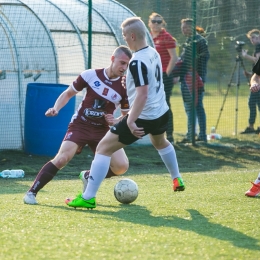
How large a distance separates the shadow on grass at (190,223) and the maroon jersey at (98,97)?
1.04 metres

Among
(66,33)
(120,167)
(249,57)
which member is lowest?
(120,167)

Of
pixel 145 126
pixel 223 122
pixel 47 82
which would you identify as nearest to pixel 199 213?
pixel 145 126

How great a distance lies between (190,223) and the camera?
591 cm

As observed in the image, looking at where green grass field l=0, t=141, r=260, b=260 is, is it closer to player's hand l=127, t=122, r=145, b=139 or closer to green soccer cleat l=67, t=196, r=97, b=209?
green soccer cleat l=67, t=196, r=97, b=209

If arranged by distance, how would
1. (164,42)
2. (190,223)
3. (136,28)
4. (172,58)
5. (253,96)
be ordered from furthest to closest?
(253,96) < (164,42) < (172,58) < (136,28) < (190,223)

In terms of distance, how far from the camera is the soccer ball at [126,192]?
7012 millimetres

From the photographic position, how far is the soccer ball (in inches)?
276

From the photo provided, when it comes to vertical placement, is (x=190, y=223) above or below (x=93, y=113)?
below

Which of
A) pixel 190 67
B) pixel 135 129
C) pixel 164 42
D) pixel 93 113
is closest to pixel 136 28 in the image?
pixel 135 129

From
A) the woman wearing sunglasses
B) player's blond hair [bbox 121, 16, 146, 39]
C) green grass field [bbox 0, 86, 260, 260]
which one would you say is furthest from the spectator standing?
player's blond hair [bbox 121, 16, 146, 39]

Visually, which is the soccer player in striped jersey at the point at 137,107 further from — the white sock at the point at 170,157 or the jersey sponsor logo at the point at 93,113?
the jersey sponsor logo at the point at 93,113

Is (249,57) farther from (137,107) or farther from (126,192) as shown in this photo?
(137,107)

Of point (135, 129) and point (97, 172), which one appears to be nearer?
point (135, 129)

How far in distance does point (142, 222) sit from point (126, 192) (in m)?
1.09
